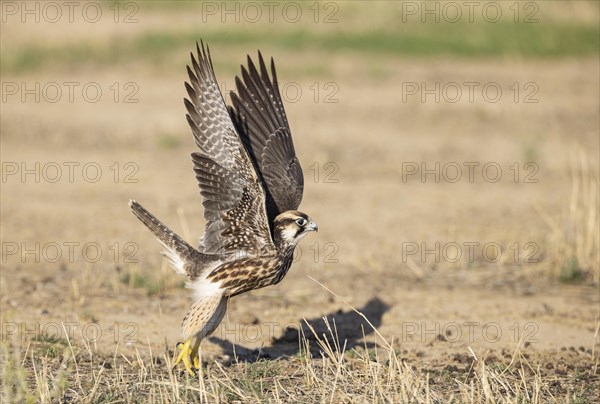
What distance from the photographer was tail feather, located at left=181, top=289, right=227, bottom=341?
689cm

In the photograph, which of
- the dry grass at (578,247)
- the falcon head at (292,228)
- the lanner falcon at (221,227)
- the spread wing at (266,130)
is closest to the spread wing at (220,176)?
the lanner falcon at (221,227)

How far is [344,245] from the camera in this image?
1088 cm

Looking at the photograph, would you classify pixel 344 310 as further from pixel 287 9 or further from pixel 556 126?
pixel 287 9

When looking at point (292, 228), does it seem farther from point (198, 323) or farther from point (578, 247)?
point (578, 247)

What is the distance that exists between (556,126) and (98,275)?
9327mm

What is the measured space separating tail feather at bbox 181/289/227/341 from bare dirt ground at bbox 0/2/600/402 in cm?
29

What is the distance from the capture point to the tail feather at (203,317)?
6.89 meters

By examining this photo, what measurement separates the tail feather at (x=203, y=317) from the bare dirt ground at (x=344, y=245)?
0.29 meters

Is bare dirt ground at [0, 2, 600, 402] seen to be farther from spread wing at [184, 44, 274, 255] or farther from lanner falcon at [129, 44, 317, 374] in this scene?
spread wing at [184, 44, 274, 255]

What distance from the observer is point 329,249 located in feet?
35.2

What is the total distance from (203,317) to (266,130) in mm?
1668

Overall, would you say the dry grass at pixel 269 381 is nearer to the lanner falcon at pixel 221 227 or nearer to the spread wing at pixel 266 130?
the lanner falcon at pixel 221 227

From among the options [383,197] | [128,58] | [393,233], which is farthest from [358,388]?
[128,58]

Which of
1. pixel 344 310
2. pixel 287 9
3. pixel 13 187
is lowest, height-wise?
pixel 344 310
